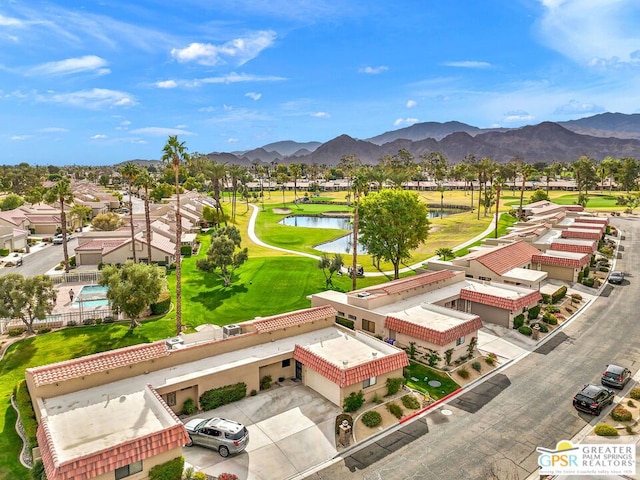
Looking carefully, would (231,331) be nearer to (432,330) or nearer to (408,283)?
(432,330)

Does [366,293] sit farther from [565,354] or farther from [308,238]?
[308,238]

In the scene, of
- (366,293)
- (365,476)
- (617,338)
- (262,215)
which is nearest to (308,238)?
(262,215)

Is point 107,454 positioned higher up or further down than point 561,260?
further down

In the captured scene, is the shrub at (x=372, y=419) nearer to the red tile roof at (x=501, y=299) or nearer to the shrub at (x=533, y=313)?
the red tile roof at (x=501, y=299)

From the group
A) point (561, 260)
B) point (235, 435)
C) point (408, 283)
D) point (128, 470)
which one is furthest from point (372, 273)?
point (128, 470)

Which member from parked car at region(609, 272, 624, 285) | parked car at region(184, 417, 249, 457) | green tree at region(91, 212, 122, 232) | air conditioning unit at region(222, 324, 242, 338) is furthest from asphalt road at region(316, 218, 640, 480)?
green tree at region(91, 212, 122, 232)

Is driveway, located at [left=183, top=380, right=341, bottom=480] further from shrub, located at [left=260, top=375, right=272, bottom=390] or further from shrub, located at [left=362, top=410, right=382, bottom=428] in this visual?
shrub, located at [left=362, top=410, right=382, bottom=428]

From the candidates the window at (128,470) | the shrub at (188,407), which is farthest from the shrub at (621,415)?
the window at (128,470)
